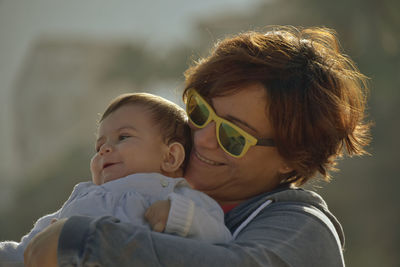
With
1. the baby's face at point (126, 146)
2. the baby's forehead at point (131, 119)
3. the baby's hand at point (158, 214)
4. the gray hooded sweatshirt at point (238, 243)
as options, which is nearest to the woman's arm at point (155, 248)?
the gray hooded sweatshirt at point (238, 243)

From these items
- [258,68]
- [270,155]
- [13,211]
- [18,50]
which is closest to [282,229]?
[270,155]

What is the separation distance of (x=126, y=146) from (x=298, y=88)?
784 millimetres

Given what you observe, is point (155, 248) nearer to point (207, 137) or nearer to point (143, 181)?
point (143, 181)

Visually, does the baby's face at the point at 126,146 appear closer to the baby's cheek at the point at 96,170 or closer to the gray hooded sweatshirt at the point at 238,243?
the baby's cheek at the point at 96,170

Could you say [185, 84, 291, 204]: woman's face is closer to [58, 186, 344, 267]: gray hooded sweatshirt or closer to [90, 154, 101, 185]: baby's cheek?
[58, 186, 344, 267]: gray hooded sweatshirt

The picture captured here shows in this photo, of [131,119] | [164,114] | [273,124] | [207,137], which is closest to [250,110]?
[273,124]

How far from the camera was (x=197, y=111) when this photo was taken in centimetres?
271

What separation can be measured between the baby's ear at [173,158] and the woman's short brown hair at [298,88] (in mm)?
294

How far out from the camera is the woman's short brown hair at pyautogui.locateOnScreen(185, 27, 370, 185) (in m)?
2.58

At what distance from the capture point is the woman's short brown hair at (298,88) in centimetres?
258

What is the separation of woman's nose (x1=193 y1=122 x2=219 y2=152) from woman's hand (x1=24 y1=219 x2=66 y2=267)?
1.01 m

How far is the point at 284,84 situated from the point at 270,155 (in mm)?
325

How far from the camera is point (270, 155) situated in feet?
8.77

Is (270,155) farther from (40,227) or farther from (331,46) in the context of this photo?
(40,227)
